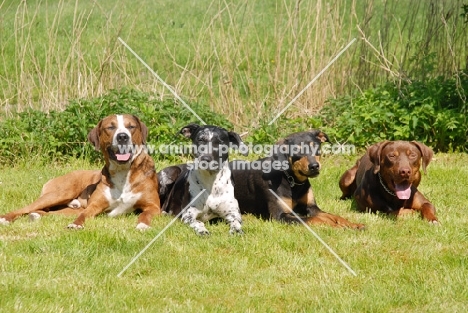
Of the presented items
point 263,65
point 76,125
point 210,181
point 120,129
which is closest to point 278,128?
point 263,65

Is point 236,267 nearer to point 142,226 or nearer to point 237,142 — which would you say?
point 142,226

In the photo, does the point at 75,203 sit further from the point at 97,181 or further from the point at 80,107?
the point at 80,107

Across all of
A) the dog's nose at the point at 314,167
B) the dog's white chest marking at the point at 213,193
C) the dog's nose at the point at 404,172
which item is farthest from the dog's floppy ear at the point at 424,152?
the dog's white chest marking at the point at 213,193

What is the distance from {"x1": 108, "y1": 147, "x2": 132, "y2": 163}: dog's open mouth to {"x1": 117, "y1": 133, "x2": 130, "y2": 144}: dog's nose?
0.12 m

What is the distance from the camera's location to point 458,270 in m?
5.82

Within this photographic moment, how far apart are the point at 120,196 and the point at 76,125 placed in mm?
2658

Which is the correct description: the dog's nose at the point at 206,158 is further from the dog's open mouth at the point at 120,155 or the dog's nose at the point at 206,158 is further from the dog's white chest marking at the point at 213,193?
the dog's open mouth at the point at 120,155

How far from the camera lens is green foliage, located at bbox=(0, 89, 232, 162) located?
10.4 meters

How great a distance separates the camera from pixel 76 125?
1038 cm

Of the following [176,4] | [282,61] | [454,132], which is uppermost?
[176,4]

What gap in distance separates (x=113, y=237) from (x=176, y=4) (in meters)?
15.2

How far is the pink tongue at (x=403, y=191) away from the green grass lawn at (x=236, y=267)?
0.26 m

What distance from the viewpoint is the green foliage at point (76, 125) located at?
10414 mm

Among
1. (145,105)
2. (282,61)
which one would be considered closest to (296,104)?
(282,61)
